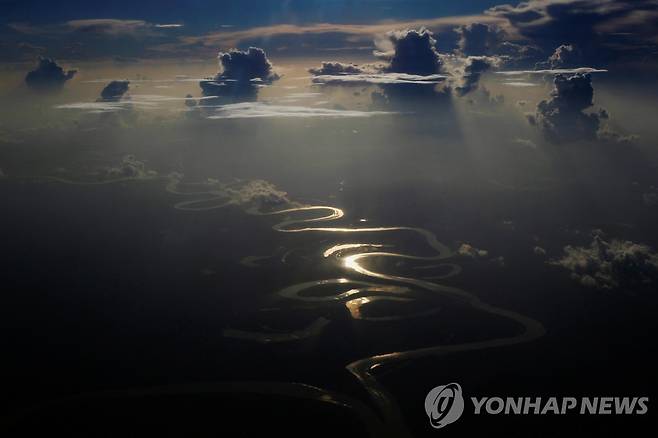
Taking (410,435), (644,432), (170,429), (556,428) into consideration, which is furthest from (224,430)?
(644,432)

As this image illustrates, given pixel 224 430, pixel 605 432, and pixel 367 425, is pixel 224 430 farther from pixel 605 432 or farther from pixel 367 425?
pixel 605 432

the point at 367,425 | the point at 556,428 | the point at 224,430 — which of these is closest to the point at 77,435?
the point at 224,430

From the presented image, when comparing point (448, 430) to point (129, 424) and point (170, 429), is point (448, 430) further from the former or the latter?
point (129, 424)

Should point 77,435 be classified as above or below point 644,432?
above

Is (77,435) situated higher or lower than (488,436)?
higher

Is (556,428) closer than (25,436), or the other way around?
(25,436)

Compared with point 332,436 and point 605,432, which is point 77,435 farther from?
point 605,432

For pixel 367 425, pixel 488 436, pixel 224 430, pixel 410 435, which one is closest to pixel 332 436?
pixel 367 425
